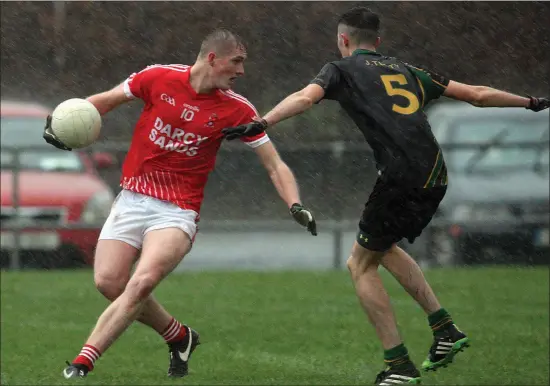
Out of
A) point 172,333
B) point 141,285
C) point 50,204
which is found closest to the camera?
point 141,285

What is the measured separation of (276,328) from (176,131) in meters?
3.39

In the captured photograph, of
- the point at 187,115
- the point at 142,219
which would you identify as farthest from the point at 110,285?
the point at 187,115

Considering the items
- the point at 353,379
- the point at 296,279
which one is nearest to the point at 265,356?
the point at 353,379

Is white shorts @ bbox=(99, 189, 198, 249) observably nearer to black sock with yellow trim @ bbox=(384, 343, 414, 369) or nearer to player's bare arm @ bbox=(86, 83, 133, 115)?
player's bare arm @ bbox=(86, 83, 133, 115)

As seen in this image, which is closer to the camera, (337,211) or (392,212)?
(392,212)

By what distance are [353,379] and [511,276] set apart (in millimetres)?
6795

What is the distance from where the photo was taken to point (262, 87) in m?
21.4

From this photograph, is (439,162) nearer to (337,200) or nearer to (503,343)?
(503,343)

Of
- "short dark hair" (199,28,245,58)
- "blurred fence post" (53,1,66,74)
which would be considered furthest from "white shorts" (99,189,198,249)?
"blurred fence post" (53,1,66,74)

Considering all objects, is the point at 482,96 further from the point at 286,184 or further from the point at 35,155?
the point at 35,155

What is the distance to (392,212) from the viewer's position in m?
7.73

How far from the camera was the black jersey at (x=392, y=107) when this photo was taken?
7469 millimetres

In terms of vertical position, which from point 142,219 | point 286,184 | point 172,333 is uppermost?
point 286,184

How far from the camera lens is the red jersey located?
7.91 meters
